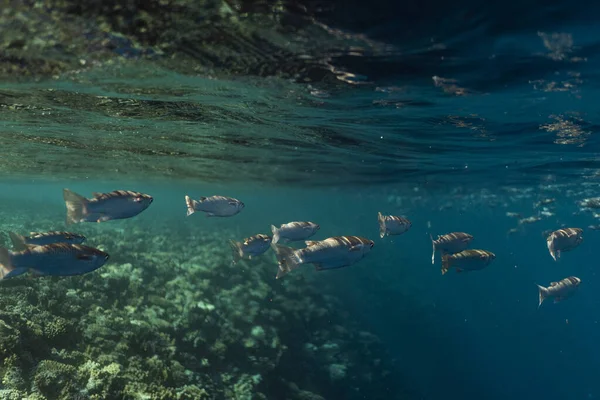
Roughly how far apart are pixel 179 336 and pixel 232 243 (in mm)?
4805

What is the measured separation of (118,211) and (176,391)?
5235 millimetres

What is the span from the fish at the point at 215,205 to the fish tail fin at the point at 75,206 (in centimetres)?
272

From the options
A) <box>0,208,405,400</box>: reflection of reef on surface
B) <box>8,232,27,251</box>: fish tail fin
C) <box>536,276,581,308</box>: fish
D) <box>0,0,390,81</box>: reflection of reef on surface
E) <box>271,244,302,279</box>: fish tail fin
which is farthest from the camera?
<box>536,276,581,308</box>: fish

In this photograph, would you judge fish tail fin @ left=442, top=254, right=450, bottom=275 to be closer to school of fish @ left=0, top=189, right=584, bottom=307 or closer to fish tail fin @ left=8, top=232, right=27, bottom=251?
school of fish @ left=0, top=189, right=584, bottom=307

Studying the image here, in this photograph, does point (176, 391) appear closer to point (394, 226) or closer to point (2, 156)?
point (394, 226)

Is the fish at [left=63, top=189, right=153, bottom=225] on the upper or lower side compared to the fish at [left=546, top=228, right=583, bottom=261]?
upper

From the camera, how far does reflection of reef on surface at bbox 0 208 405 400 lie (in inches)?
351

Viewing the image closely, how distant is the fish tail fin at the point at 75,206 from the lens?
713 centimetres

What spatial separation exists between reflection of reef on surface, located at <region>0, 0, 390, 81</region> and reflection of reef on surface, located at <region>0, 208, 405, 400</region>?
22.0 ft

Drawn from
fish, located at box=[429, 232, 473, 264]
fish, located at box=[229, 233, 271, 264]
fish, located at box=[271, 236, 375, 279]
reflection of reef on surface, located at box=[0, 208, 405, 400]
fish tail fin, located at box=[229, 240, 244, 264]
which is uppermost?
fish, located at box=[271, 236, 375, 279]

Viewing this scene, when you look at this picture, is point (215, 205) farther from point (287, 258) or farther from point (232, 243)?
point (287, 258)

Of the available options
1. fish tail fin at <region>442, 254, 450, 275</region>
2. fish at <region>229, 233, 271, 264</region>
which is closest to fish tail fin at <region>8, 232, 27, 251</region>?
fish at <region>229, 233, 271, 264</region>

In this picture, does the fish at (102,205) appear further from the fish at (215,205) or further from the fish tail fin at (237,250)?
the fish tail fin at (237,250)

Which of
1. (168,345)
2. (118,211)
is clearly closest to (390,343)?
(168,345)
